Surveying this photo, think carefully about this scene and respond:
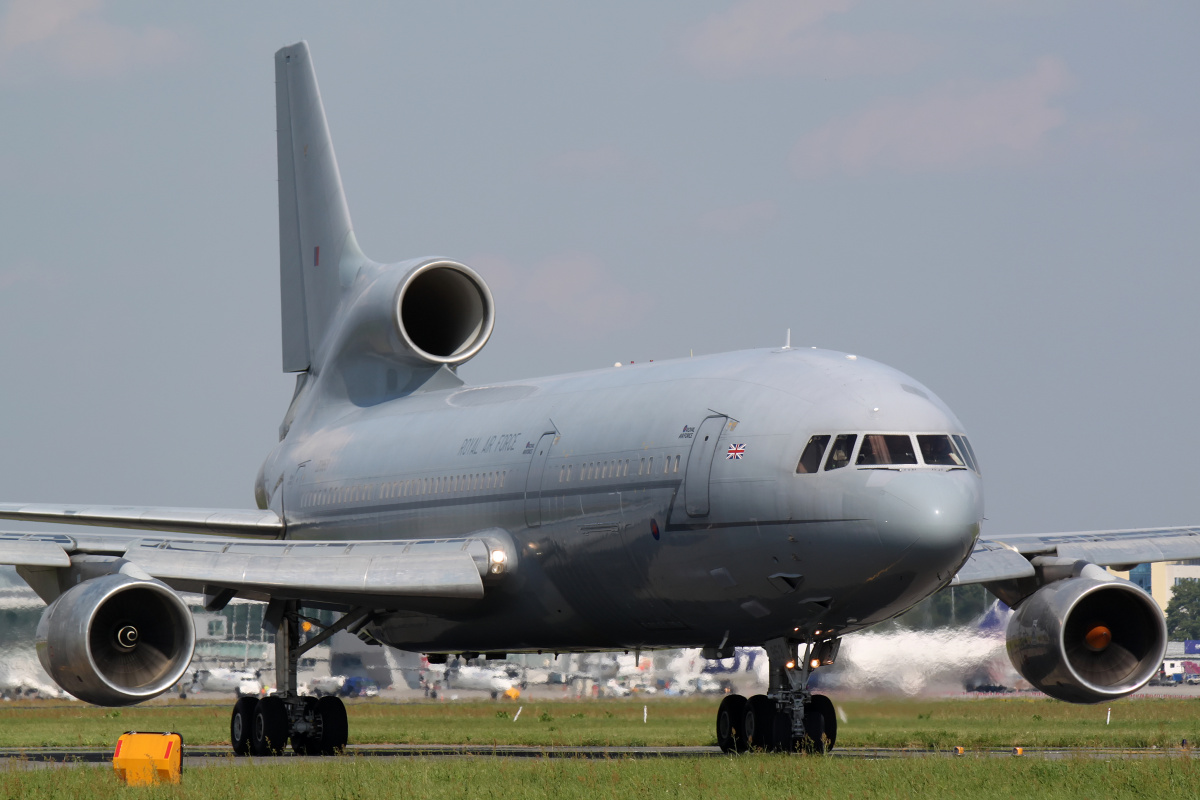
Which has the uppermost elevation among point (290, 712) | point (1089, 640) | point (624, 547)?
point (624, 547)

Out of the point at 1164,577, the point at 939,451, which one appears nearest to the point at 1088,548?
the point at 939,451

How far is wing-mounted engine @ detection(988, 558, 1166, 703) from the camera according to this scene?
→ 19.6 meters

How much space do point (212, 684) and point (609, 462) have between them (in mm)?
27285

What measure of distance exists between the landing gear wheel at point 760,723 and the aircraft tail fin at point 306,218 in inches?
516

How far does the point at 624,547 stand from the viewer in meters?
18.9

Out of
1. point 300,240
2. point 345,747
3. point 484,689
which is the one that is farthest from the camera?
point 484,689

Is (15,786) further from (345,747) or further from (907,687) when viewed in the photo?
(907,687)

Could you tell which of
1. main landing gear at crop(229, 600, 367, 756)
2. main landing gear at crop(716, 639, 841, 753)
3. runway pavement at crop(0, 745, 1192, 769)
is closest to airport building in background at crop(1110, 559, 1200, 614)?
runway pavement at crop(0, 745, 1192, 769)

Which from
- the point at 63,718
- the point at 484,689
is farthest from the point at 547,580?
the point at 484,689

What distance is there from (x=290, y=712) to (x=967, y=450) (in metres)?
10.5

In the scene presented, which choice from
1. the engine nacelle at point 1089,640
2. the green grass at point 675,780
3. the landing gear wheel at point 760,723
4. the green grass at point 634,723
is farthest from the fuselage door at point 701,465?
the green grass at point 634,723

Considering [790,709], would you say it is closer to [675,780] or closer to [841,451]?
[841,451]

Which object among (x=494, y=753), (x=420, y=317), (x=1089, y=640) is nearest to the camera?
(x=1089, y=640)

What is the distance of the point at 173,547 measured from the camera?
20625mm
